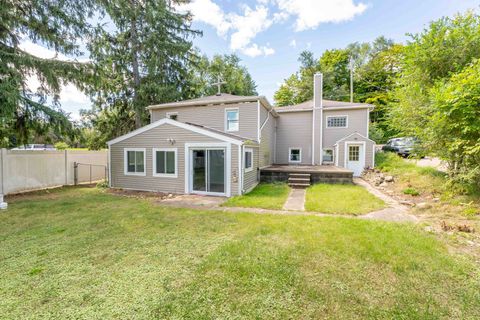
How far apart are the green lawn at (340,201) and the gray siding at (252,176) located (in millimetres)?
2594

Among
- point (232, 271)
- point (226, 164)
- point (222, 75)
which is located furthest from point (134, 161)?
point (222, 75)

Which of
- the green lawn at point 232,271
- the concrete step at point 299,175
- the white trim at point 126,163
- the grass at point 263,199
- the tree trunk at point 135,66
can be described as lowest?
the green lawn at point 232,271

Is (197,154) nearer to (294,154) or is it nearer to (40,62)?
(40,62)

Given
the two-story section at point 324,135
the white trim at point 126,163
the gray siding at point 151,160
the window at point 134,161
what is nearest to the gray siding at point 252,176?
the gray siding at point 151,160

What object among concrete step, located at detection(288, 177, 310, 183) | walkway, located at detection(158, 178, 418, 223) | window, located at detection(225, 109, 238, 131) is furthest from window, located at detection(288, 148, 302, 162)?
walkway, located at detection(158, 178, 418, 223)

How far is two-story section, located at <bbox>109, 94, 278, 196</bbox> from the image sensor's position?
353 inches

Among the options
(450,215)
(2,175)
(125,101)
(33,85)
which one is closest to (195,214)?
(450,215)

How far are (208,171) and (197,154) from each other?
89 centimetres

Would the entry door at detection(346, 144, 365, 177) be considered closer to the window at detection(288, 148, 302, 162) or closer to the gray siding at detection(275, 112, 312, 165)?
the gray siding at detection(275, 112, 312, 165)

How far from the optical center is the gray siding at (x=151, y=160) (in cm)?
925

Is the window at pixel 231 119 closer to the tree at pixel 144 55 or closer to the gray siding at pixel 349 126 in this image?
the tree at pixel 144 55

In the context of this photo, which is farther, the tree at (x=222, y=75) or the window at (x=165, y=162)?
the tree at (x=222, y=75)

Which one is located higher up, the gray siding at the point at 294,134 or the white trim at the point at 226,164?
the gray siding at the point at 294,134

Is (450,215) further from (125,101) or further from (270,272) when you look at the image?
(125,101)
